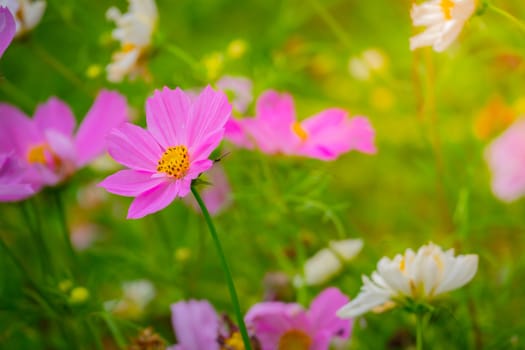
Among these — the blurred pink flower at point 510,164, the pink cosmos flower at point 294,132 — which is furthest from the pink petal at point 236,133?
the blurred pink flower at point 510,164

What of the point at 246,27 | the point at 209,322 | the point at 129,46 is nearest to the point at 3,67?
the point at 246,27

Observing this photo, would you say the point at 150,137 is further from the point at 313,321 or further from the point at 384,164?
the point at 384,164

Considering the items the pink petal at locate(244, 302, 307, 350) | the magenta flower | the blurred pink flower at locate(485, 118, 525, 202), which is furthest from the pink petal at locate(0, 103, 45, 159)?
the blurred pink flower at locate(485, 118, 525, 202)

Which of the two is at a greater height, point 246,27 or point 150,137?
point 246,27

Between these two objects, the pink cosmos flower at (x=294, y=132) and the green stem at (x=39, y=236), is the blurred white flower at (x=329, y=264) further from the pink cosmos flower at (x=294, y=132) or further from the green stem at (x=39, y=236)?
the green stem at (x=39, y=236)

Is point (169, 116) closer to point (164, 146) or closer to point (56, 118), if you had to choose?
point (164, 146)

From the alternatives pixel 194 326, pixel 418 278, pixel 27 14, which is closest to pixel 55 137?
pixel 27 14
